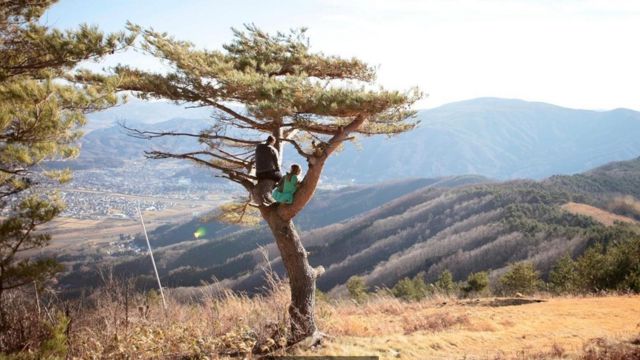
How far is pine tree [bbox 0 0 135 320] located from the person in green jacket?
2.83m

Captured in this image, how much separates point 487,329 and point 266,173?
219 inches

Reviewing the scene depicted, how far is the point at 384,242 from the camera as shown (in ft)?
292

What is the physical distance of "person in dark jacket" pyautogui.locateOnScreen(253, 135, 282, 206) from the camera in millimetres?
7941

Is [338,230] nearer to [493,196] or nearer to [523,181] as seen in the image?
[493,196]

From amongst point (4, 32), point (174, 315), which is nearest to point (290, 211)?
point (174, 315)

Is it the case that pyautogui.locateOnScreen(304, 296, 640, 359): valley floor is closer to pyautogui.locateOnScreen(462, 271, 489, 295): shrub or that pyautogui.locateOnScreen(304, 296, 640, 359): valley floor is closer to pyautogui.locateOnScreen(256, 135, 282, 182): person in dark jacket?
pyautogui.locateOnScreen(256, 135, 282, 182): person in dark jacket

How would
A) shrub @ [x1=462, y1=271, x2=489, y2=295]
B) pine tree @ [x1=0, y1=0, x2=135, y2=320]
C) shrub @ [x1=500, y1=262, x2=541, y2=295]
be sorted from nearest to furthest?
pine tree @ [x1=0, y1=0, x2=135, y2=320] → shrub @ [x1=500, y1=262, x2=541, y2=295] → shrub @ [x1=462, y1=271, x2=489, y2=295]

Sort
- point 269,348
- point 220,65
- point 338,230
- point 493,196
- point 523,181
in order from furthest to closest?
point 523,181
point 338,230
point 493,196
point 220,65
point 269,348

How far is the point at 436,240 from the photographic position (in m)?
81.6

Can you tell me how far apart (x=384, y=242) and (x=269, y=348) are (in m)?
83.6

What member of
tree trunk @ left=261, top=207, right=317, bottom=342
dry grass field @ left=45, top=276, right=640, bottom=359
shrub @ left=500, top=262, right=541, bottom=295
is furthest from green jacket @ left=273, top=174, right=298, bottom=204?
shrub @ left=500, top=262, right=541, bottom=295

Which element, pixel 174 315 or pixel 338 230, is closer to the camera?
pixel 174 315

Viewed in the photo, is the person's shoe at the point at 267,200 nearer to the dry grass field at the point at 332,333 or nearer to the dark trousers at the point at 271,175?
the dark trousers at the point at 271,175

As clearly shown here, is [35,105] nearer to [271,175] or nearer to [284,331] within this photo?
[271,175]
